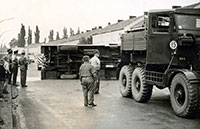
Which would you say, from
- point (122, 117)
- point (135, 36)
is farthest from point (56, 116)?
point (135, 36)

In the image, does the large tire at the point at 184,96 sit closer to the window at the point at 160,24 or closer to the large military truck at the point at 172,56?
the large military truck at the point at 172,56

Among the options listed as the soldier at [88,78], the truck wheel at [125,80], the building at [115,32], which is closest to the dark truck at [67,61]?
the truck wheel at [125,80]

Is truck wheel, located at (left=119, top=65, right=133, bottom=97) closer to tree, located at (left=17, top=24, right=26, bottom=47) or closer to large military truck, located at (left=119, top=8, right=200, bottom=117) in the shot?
large military truck, located at (left=119, top=8, right=200, bottom=117)

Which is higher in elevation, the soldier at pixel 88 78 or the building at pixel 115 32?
the building at pixel 115 32

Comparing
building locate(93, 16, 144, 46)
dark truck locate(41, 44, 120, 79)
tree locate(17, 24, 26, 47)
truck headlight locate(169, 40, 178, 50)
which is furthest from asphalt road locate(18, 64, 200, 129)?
tree locate(17, 24, 26, 47)

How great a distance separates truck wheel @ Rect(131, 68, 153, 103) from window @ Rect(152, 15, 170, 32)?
5.62ft

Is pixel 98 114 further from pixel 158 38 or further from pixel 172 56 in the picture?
pixel 158 38

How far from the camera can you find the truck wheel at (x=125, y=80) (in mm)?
13656

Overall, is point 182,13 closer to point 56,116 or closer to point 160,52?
point 160,52

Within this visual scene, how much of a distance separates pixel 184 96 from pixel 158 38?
7.02 feet

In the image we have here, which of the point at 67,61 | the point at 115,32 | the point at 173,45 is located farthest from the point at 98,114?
the point at 115,32

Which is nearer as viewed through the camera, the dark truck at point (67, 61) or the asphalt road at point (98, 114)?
the asphalt road at point (98, 114)

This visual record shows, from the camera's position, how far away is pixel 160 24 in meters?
11.4

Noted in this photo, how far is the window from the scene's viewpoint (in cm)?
1128
